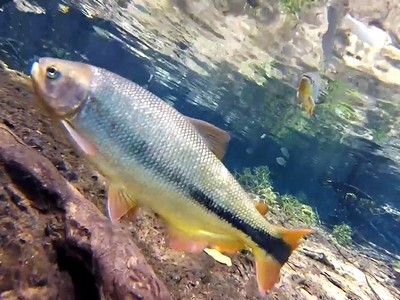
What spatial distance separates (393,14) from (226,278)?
30.9 ft

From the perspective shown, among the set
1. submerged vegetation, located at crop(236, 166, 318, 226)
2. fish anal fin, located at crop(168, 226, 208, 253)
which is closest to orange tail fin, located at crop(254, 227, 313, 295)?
fish anal fin, located at crop(168, 226, 208, 253)

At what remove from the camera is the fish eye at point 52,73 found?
1888 millimetres

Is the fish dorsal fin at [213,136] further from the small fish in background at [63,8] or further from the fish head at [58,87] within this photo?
the small fish in background at [63,8]

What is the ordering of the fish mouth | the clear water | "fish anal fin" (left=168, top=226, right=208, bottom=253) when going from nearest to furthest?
1. the fish mouth
2. "fish anal fin" (left=168, top=226, right=208, bottom=253)
3. the clear water

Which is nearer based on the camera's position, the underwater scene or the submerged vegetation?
the underwater scene

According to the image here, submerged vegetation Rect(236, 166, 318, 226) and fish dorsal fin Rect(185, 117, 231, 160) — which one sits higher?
fish dorsal fin Rect(185, 117, 231, 160)

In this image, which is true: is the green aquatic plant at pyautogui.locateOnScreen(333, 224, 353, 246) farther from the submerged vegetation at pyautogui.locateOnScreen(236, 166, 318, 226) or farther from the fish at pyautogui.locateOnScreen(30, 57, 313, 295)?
the fish at pyautogui.locateOnScreen(30, 57, 313, 295)

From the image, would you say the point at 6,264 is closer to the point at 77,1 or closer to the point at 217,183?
the point at 217,183

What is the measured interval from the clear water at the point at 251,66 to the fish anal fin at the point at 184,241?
1012cm

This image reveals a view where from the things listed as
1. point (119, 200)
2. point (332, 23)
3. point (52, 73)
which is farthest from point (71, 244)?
point (332, 23)

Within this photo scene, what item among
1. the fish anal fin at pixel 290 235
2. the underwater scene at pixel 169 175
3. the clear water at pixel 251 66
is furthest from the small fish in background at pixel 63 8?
the fish anal fin at pixel 290 235

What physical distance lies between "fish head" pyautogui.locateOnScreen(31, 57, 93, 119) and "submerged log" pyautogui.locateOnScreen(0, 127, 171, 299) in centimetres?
115

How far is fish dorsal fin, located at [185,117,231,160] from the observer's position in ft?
7.15

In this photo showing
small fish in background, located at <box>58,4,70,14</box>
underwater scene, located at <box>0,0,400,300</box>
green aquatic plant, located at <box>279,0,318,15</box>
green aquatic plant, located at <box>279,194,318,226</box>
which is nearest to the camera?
underwater scene, located at <box>0,0,400,300</box>
